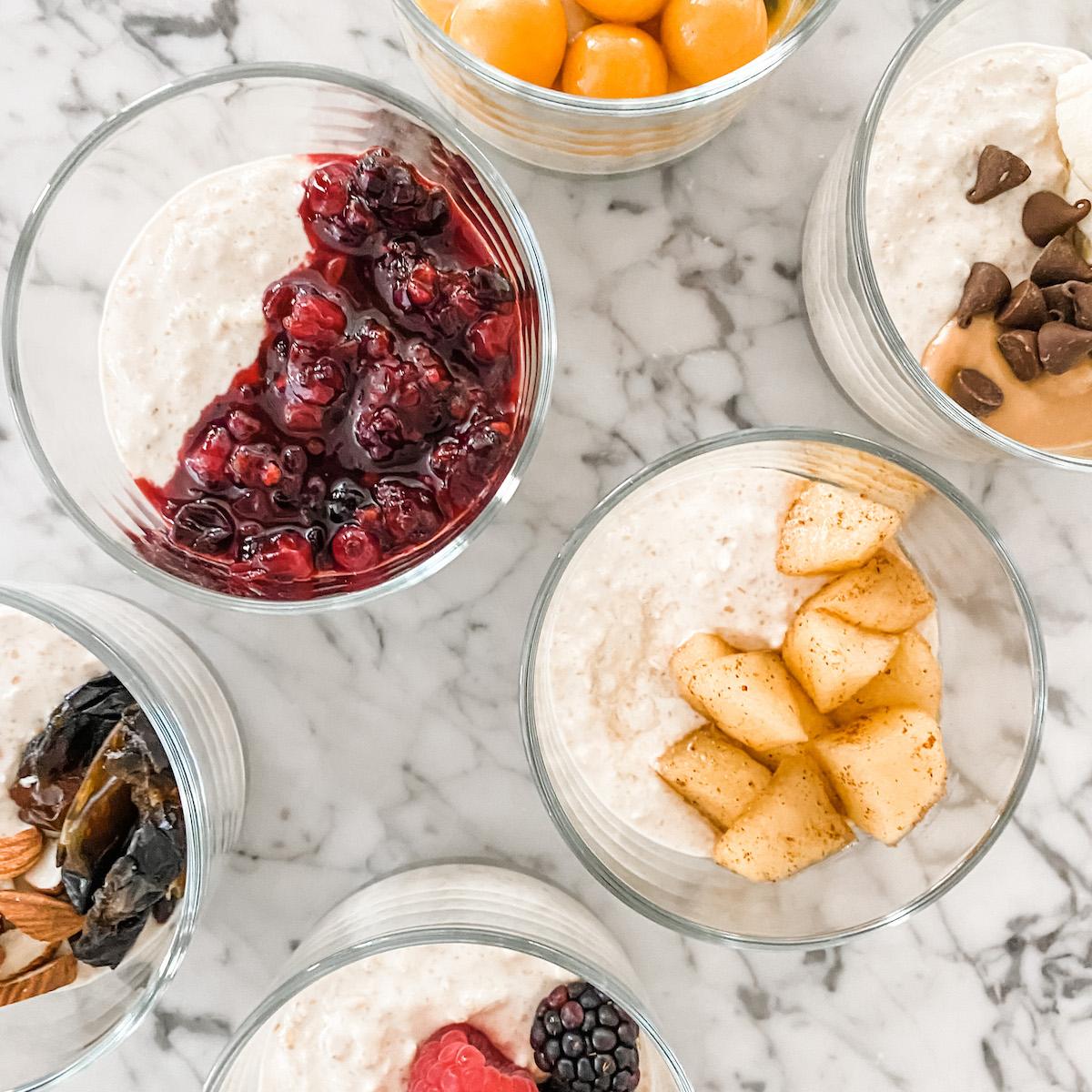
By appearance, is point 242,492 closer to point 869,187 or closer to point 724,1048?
point 869,187

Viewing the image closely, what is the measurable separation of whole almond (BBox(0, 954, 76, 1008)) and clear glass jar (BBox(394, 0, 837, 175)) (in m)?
1.28

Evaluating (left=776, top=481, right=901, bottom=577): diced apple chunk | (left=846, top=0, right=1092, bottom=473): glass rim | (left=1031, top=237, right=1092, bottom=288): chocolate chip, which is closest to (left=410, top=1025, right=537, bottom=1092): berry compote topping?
(left=776, top=481, right=901, bottom=577): diced apple chunk

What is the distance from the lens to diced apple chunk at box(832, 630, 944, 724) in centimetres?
135

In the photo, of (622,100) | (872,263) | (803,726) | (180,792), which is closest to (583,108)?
(622,100)

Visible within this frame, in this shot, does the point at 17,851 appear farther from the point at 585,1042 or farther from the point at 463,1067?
the point at 585,1042

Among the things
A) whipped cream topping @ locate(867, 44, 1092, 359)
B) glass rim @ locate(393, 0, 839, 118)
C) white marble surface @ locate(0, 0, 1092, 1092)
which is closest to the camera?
glass rim @ locate(393, 0, 839, 118)

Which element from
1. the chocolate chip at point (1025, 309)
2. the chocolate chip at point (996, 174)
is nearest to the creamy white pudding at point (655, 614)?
the chocolate chip at point (1025, 309)

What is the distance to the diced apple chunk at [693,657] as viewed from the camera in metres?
1.31

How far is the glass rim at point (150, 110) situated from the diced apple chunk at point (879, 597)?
1.46ft

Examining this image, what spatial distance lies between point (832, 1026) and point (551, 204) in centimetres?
136

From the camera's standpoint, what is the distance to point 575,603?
1326 mm

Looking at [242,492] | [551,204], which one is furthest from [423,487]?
[551,204]

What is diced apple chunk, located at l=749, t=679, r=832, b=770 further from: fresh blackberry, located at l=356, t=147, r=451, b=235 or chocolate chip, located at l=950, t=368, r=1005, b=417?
fresh blackberry, located at l=356, t=147, r=451, b=235

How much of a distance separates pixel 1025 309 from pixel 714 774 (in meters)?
0.74
